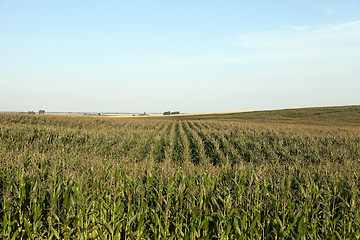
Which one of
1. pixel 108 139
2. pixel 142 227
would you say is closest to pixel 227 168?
pixel 142 227

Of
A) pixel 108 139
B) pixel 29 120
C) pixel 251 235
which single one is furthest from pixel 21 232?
pixel 29 120

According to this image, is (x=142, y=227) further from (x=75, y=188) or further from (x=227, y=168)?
(x=227, y=168)

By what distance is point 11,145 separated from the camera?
16.0 m

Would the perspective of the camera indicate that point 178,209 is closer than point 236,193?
Yes

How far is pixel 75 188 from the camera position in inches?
191

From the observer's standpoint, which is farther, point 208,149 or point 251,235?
point 208,149

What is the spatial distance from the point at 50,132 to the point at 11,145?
345cm

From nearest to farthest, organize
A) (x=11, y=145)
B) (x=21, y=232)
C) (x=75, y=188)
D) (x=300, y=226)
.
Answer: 1. (x=300, y=226)
2. (x=21, y=232)
3. (x=75, y=188)
4. (x=11, y=145)

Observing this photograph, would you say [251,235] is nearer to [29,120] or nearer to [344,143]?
[344,143]

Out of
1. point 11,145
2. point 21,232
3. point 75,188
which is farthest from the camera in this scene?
point 11,145

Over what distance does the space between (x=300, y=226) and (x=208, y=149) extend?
49.2ft

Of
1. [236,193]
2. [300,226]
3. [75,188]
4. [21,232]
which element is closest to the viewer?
[300,226]

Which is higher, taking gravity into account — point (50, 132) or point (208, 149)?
point (50, 132)

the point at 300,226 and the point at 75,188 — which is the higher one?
the point at 75,188
